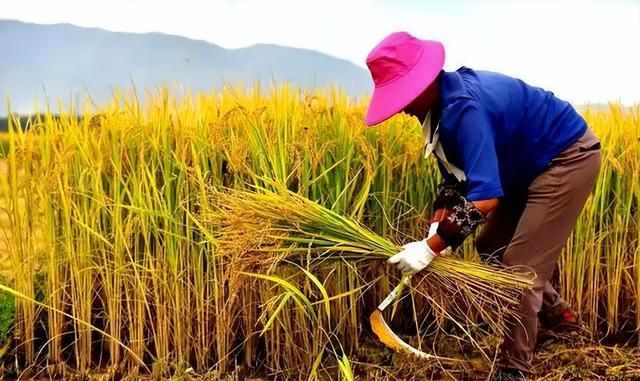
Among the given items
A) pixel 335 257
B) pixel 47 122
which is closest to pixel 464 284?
pixel 335 257

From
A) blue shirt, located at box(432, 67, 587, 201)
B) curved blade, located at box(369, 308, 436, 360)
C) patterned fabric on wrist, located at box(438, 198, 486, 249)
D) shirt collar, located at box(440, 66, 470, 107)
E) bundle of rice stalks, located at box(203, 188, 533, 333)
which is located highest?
shirt collar, located at box(440, 66, 470, 107)

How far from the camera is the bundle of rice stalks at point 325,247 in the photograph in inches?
89.4

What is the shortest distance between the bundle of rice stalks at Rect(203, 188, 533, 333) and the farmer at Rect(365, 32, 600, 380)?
11 centimetres

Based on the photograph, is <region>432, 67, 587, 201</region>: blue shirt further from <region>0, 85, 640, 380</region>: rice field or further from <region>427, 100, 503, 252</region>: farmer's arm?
<region>0, 85, 640, 380</region>: rice field

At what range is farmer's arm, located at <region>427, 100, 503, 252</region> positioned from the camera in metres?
2.11

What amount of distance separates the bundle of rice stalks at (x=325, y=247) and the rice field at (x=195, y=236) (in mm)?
158

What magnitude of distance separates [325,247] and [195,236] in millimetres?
609

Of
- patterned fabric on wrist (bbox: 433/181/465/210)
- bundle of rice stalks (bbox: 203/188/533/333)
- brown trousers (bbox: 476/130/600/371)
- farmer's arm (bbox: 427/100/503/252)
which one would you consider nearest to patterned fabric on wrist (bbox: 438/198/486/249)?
farmer's arm (bbox: 427/100/503/252)

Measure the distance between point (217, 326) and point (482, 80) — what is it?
49.1 inches

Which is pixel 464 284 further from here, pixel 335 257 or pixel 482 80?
A: pixel 482 80

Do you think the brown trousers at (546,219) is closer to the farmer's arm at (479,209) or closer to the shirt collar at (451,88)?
the farmer's arm at (479,209)

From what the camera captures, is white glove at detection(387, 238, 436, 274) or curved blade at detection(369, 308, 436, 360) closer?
white glove at detection(387, 238, 436, 274)

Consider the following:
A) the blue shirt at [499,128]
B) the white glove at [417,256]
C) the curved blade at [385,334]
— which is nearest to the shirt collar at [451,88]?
the blue shirt at [499,128]

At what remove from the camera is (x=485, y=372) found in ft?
8.95
